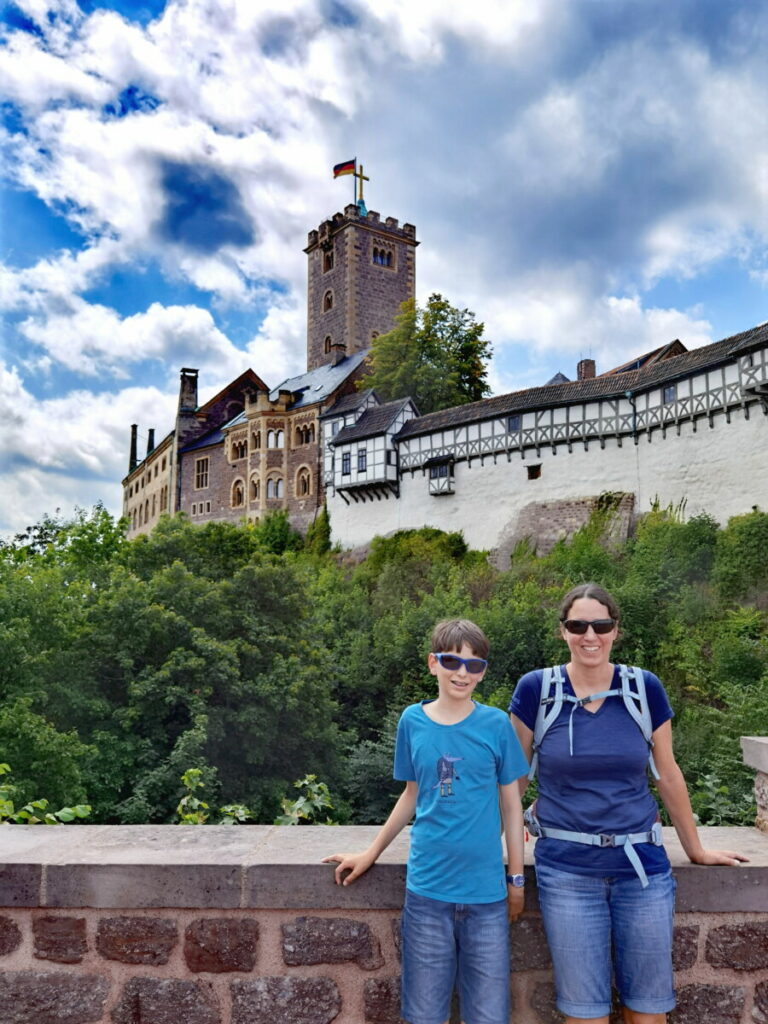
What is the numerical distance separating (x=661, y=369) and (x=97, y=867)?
28396mm

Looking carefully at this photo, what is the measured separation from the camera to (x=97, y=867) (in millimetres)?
2701

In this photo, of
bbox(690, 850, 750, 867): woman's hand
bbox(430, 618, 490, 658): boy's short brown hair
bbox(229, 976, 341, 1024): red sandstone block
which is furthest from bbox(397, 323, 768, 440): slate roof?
bbox(229, 976, 341, 1024): red sandstone block

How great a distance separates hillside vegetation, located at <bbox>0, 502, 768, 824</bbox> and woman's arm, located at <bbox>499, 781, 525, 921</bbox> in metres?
9.48

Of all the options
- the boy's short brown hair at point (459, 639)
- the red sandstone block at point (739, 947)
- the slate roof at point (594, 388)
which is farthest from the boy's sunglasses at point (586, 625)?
the slate roof at point (594, 388)

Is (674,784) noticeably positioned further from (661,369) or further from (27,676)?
(661,369)

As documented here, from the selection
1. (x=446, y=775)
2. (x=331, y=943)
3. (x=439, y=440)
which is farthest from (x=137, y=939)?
(x=439, y=440)

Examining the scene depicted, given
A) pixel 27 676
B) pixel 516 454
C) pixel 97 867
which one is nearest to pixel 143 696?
pixel 27 676

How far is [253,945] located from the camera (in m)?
2.74

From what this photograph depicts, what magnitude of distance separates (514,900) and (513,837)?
195 mm

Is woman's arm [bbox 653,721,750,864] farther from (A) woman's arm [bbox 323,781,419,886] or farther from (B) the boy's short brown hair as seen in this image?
(A) woman's arm [bbox 323,781,419,886]

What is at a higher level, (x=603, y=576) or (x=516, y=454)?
(x=516, y=454)

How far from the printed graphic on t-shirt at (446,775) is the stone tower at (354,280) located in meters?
47.9

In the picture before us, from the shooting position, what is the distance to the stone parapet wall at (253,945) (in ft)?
8.89

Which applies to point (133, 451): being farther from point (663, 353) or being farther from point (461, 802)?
point (461, 802)
